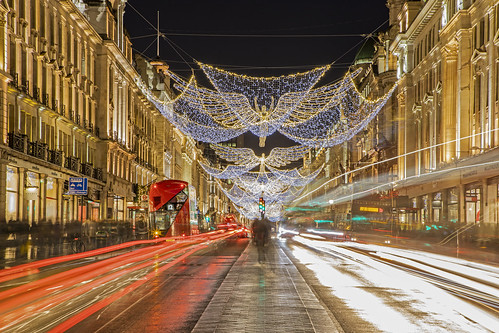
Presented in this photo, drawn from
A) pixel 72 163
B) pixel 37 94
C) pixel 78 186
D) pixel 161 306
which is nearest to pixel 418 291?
pixel 161 306

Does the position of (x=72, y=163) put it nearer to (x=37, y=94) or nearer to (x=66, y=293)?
(x=37, y=94)

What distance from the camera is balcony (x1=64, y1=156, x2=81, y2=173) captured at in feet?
143

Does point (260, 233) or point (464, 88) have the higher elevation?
point (464, 88)

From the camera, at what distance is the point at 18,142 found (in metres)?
33.8

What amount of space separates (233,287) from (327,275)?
14.2 ft

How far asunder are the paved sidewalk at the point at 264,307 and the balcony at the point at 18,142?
19264 mm

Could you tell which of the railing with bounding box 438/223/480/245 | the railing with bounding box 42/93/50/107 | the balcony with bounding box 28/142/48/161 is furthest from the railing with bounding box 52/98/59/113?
the railing with bounding box 438/223/480/245

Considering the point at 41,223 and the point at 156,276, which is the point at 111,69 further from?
the point at 156,276

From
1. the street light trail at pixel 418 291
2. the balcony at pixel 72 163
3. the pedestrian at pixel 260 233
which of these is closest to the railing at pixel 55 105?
the balcony at pixel 72 163

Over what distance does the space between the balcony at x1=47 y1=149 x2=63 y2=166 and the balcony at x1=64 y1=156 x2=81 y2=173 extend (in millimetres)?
1597

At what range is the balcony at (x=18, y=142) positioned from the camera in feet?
108

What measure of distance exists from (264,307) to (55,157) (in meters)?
31.7

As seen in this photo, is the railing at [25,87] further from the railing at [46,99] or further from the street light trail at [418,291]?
the street light trail at [418,291]

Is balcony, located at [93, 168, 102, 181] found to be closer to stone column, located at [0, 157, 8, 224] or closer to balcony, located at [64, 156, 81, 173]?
balcony, located at [64, 156, 81, 173]
